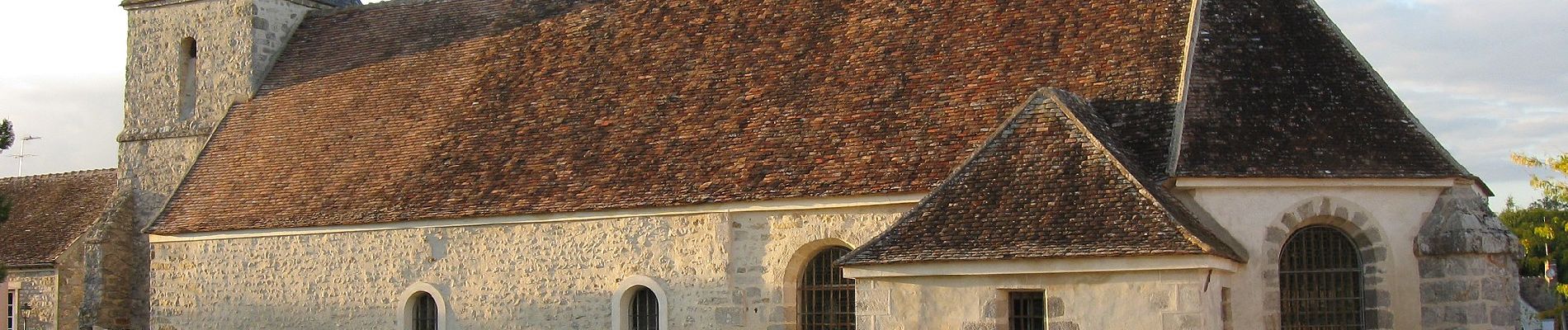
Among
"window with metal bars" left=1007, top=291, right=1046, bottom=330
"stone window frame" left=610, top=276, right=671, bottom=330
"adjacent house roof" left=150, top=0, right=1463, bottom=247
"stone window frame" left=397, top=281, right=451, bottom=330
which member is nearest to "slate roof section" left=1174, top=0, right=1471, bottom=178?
"adjacent house roof" left=150, top=0, right=1463, bottom=247

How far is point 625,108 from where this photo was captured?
2444 centimetres

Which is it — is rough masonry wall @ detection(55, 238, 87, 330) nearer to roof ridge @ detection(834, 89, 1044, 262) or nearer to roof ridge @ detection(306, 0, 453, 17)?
roof ridge @ detection(306, 0, 453, 17)

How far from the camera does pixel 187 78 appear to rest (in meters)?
30.0

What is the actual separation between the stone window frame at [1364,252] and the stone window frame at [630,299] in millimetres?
7337

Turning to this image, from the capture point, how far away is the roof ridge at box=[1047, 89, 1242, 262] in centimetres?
1742

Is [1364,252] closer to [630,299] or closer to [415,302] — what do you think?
[630,299]

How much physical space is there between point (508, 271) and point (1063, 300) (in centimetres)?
891

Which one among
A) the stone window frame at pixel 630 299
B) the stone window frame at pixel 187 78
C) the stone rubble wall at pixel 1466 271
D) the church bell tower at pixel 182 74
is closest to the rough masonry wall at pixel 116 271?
the church bell tower at pixel 182 74

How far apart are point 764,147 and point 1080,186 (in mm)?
5211

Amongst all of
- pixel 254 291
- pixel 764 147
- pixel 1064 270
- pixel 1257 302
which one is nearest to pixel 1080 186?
pixel 1064 270

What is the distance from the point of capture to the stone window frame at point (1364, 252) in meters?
19.5

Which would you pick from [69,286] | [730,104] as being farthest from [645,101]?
[69,286]

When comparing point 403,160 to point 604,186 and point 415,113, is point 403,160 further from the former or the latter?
point 604,186

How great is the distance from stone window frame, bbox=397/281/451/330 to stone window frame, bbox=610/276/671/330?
2.79 metres
